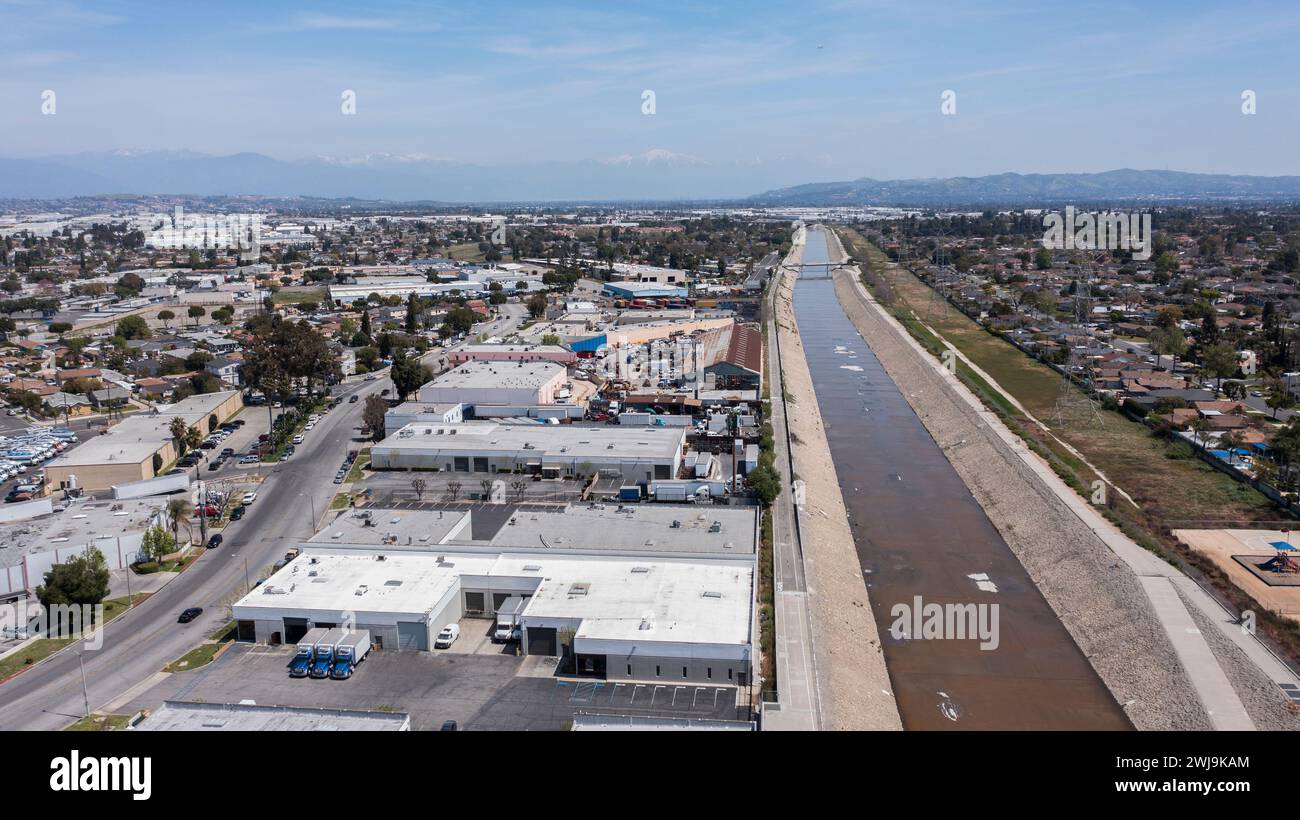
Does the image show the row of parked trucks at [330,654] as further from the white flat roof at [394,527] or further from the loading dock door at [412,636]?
the white flat roof at [394,527]

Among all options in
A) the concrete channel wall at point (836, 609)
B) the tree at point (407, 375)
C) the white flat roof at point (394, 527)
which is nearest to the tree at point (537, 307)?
the tree at point (407, 375)

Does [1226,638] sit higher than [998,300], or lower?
Answer: lower

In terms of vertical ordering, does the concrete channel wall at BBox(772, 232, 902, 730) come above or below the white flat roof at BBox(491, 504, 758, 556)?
below

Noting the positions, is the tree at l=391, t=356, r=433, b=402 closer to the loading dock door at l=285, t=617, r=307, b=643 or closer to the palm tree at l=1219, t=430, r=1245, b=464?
the loading dock door at l=285, t=617, r=307, b=643

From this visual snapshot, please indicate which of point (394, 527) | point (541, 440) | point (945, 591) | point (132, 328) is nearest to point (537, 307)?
point (132, 328)

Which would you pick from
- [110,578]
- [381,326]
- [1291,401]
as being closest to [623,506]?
[110,578]

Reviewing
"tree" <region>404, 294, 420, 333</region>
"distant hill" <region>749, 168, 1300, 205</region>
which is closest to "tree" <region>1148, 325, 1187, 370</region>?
"tree" <region>404, 294, 420, 333</region>

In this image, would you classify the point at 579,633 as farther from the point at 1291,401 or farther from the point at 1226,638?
the point at 1291,401

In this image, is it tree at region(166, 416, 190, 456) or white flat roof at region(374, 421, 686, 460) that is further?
tree at region(166, 416, 190, 456)
